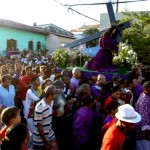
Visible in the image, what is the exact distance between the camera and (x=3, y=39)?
2606cm

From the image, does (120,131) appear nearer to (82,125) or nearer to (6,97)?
(82,125)

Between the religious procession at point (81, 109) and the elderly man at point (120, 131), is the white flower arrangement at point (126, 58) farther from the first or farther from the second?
the elderly man at point (120, 131)

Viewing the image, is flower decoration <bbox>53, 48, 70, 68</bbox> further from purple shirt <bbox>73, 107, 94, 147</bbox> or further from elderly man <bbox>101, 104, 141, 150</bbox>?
elderly man <bbox>101, 104, 141, 150</bbox>

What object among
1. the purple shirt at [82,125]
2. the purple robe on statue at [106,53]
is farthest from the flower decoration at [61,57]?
the purple shirt at [82,125]

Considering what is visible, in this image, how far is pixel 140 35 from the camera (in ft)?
69.5

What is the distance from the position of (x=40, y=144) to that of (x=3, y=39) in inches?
867

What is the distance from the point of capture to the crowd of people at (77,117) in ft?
12.8

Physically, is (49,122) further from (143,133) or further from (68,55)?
(68,55)

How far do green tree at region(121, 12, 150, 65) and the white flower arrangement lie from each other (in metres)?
10.8

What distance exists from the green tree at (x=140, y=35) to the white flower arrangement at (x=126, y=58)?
10781 millimetres

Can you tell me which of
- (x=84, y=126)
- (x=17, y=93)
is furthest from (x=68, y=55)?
(x=84, y=126)

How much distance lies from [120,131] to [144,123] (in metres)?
1.65

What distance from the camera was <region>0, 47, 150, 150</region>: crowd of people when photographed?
12.8 ft

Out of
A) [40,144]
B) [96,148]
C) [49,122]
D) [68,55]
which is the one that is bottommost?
[96,148]
